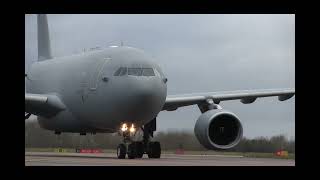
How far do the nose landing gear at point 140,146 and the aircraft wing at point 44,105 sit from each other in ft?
12.5

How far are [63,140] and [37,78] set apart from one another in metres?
8.80

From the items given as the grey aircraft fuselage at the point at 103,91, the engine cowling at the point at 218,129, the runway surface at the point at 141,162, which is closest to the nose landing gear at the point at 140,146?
the runway surface at the point at 141,162

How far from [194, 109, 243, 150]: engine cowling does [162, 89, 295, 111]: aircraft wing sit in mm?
2052

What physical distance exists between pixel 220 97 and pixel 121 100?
22.6 ft

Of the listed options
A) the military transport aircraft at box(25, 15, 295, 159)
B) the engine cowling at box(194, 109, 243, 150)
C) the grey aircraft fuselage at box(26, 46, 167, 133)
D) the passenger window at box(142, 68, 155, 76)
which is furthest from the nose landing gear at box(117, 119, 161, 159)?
the passenger window at box(142, 68, 155, 76)

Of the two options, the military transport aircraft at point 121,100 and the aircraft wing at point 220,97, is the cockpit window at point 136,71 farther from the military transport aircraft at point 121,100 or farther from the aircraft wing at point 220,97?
the aircraft wing at point 220,97

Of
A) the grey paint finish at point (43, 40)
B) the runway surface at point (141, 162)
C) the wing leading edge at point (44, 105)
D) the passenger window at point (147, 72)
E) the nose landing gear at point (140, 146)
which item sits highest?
the grey paint finish at point (43, 40)

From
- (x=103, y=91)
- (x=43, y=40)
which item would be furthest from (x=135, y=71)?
(x=43, y=40)

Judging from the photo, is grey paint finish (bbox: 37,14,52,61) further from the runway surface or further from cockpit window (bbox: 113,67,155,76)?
cockpit window (bbox: 113,67,155,76)

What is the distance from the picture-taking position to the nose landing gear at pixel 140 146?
25.0 metres

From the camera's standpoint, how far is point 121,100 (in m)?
23.9

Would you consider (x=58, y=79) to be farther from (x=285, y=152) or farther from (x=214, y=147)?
(x=285, y=152)

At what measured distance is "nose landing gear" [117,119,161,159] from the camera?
2500cm
